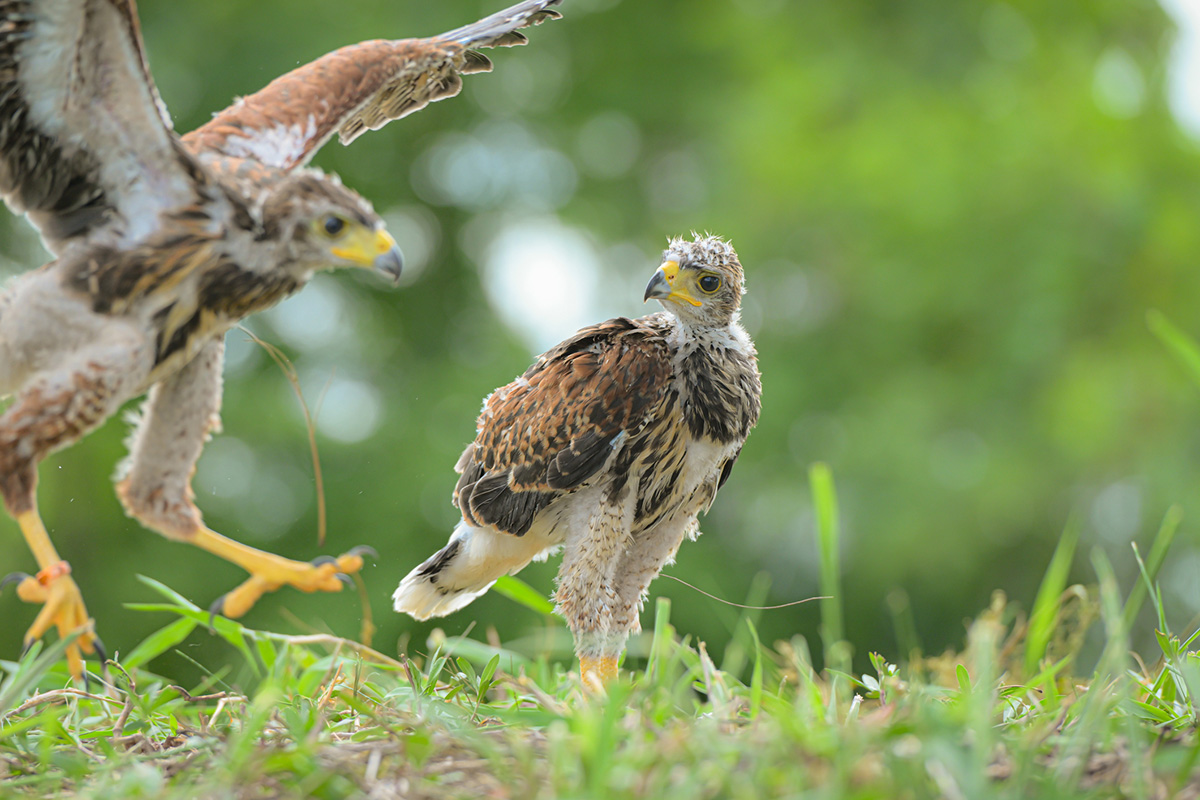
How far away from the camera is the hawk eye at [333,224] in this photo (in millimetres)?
2111

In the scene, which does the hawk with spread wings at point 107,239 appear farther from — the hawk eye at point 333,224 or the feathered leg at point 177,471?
the feathered leg at point 177,471

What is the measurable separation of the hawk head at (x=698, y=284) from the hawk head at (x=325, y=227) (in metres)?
1.10

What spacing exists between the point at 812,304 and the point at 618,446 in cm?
738

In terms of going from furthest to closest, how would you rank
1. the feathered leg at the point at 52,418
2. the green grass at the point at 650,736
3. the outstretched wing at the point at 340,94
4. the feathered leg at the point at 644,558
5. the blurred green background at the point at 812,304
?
the blurred green background at the point at 812,304, the feathered leg at the point at 644,558, the outstretched wing at the point at 340,94, the feathered leg at the point at 52,418, the green grass at the point at 650,736

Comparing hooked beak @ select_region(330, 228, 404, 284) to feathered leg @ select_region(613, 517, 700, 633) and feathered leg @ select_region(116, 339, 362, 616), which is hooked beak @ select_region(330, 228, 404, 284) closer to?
feathered leg @ select_region(116, 339, 362, 616)

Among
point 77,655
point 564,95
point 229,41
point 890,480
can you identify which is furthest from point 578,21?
point 77,655

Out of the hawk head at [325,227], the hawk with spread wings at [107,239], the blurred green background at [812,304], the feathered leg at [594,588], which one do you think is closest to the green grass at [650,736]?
the feathered leg at [594,588]

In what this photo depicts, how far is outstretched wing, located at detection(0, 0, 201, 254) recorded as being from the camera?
202 cm

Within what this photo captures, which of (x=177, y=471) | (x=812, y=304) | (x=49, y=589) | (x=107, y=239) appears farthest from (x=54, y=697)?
(x=812, y=304)

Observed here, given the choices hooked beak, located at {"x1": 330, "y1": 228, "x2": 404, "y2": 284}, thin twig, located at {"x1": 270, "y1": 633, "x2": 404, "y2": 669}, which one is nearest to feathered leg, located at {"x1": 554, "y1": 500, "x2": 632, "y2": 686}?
thin twig, located at {"x1": 270, "y1": 633, "x2": 404, "y2": 669}

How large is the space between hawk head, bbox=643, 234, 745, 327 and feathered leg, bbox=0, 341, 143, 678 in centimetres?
153

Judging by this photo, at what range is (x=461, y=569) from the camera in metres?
3.42

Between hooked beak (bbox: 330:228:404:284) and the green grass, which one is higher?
A: hooked beak (bbox: 330:228:404:284)

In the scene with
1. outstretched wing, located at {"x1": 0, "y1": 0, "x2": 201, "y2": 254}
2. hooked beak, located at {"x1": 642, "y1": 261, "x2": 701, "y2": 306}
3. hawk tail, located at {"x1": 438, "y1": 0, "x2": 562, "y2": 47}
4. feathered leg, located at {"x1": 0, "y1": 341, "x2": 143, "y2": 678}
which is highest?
hawk tail, located at {"x1": 438, "y1": 0, "x2": 562, "y2": 47}
